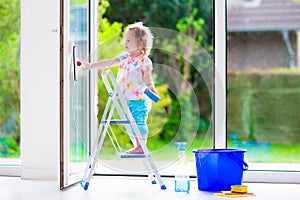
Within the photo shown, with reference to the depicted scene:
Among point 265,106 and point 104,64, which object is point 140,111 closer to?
point 104,64

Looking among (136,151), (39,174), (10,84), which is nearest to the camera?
(136,151)

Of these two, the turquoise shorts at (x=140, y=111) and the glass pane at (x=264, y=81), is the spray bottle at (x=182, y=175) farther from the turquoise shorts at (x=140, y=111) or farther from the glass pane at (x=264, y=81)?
the glass pane at (x=264, y=81)

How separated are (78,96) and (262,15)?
132 centimetres

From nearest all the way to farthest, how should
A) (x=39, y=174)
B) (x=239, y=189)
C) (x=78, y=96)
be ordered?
(x=239, y=189) → (x=78, y=96) → (x=39, y=174)

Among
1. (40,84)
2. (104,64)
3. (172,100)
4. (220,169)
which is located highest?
(104,64)

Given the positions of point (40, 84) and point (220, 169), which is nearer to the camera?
point (220, 169)

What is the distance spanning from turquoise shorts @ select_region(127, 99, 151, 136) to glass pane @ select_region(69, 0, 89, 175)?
364 millimetres

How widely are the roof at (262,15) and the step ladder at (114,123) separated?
1.02 m

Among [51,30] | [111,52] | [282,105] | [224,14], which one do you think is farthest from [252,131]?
[51,30]

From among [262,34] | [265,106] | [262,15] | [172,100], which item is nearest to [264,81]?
[265,106]

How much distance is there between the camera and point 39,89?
14.4 ft

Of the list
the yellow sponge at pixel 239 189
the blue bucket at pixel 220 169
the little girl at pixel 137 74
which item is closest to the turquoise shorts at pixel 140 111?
the little girl at pixel 137 74

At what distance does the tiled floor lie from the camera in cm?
347

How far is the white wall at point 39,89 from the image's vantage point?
14.3ft
